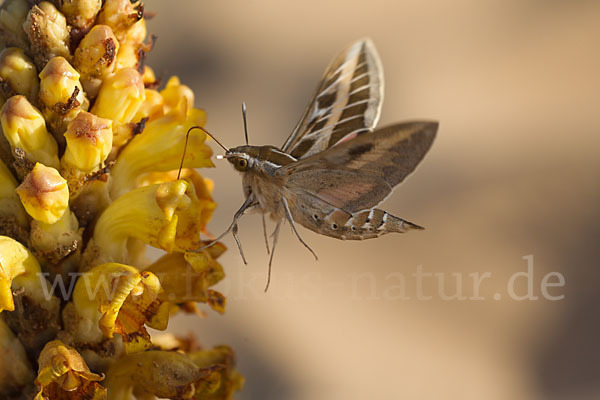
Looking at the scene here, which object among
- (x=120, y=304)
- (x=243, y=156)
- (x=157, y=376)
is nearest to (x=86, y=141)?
(x=120, y=304)

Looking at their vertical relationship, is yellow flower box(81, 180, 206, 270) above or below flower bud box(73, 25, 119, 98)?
below

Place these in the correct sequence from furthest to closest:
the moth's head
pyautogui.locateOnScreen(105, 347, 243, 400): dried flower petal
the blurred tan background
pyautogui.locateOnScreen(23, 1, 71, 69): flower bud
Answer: the blurred tan background, the moth's head, pyautogui.locateOnScreen(105, 347, 243, 400): dried flower petal, pyautogui.locateOnScreen(23, 1, 71, 69): flower bud

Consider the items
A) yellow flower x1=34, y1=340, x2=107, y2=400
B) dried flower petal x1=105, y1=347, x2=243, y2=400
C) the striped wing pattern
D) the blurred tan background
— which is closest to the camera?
yellow flower x1=34, y1=340, x2=107, y2=400

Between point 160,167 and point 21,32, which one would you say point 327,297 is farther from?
point 21,32

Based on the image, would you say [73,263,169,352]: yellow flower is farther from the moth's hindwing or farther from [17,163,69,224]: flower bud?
the moth's hindwing

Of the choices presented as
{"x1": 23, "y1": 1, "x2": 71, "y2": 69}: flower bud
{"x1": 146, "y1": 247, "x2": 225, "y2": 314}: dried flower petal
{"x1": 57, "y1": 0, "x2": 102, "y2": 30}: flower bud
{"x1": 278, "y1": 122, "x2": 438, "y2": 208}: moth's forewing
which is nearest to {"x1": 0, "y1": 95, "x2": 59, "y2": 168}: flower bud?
{"x1": 23, "y1": 1, "x2": 71, "y2": 69}: flower bud

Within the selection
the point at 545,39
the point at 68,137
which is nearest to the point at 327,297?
the point at 68,137

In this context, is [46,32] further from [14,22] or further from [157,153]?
[157,153]

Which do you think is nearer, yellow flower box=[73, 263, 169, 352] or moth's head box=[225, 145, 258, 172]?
yellow flower box=[73, 263, 169, 352]
